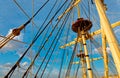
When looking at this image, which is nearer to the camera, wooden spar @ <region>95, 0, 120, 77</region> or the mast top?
wooden spar @ <region>95, 0, 120, 77</region>

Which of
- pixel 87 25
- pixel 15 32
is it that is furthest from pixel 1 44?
pixel 87 25

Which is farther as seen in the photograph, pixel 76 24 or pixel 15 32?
pixel 76 24

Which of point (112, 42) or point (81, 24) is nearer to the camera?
point (112, 42)

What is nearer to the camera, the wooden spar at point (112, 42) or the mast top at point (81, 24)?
the wooden spar at point (112, 42)

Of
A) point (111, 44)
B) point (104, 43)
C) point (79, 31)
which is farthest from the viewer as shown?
point (79, 31)

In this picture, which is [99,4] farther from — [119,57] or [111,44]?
[119,57]

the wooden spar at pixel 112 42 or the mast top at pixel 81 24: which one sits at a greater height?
the mast top at pixel 81 24

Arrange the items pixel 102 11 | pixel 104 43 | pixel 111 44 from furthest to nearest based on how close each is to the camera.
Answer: pixel 104 43 < pixel 102 11 < pixel 111 44

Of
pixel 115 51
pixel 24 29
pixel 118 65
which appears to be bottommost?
pixel 118 65

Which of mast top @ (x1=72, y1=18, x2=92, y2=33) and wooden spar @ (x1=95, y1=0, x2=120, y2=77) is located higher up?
mast top @ (x1=72, y1=18, x2=92, y2=33)

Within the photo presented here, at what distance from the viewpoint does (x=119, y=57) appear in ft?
19.6

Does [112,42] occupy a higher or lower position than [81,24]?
lower

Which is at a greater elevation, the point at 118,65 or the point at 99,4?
the point at 99,4

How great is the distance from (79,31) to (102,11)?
945 centimetres
